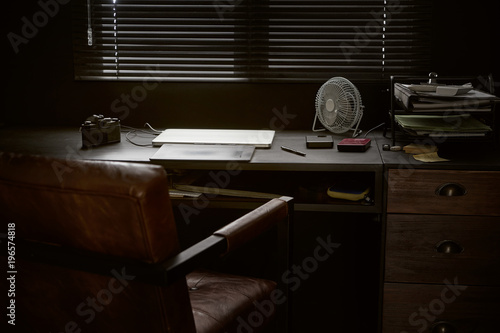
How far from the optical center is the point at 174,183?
201cm

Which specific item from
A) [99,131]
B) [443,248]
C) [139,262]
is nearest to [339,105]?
[443,248]

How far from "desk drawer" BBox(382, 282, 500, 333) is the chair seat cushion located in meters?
0.51

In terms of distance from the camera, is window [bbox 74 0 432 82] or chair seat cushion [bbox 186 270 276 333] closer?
chair seat cushion [bbox 186 270 276 333]

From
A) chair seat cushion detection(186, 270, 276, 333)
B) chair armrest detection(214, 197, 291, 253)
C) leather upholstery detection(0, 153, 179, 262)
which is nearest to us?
leather upholstery detection(0, 153, 179, 262)

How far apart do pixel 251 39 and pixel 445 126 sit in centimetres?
95

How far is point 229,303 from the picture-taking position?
1.55 meters

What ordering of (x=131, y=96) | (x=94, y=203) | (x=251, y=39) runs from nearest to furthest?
1. (x=94, y=203)
2. (x=251, y=39)
3. (x=131, y=96)

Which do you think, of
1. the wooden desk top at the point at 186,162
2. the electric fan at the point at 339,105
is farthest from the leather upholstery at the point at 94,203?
the electric fan at the point at 339,105

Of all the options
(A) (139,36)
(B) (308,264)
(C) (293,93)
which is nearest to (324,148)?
(C) (293,93)

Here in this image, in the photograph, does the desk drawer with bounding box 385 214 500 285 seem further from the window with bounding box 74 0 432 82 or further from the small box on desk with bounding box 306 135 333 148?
the window with bounding box 74 0 432 82

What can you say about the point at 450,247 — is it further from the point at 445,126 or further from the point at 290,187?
the point at 290,187

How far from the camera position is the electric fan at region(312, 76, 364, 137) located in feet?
7.26

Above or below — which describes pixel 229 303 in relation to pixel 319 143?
below

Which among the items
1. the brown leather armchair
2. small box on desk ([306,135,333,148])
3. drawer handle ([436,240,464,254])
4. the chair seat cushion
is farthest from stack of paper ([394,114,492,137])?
the brown leather armchair
